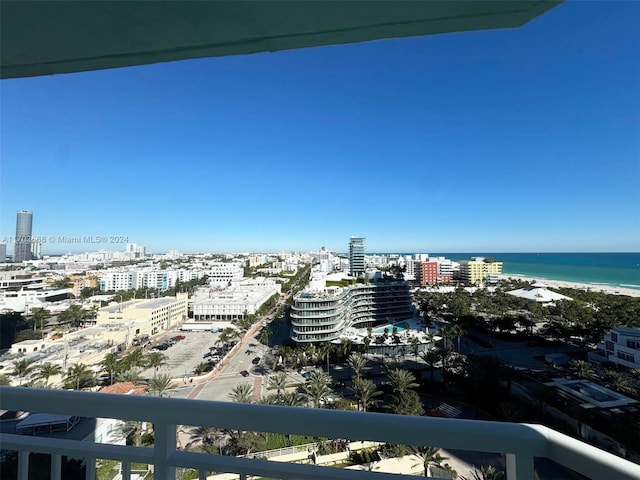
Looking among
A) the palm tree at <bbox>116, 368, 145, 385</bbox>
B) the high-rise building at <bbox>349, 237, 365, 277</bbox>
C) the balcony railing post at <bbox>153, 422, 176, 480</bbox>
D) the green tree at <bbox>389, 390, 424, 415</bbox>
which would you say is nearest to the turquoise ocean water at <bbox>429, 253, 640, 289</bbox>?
the high-rise building at <bbox>349, 237, 365, 277</bbox>

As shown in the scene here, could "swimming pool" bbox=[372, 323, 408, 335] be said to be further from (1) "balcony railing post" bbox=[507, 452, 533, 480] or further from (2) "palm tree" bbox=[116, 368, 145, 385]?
(1) "balcony railing post" bbox=[507, 452, 533, 480]

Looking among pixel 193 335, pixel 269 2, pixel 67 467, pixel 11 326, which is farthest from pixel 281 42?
pixel 193 335

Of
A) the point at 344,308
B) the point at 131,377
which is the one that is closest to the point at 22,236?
the point at 131,377

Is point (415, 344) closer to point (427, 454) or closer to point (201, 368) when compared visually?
point (201, 368)

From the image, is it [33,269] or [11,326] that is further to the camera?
[33,269]

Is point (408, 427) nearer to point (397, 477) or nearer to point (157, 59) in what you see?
point (397, 477)

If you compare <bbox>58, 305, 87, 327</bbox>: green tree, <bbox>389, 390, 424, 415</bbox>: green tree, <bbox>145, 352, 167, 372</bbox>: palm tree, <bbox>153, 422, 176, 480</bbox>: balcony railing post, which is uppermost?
<bbox>153, 422, 176, 480</bbox>: balcony railing post
